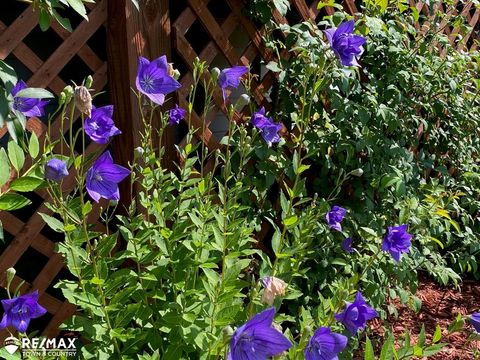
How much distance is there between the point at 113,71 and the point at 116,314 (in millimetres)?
854

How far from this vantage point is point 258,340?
2.98 feet

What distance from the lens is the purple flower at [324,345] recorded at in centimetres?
104

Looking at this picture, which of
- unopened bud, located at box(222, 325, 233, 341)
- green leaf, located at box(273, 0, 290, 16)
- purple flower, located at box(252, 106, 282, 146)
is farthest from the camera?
green leaf, located at box(273, 0, 290, 16)

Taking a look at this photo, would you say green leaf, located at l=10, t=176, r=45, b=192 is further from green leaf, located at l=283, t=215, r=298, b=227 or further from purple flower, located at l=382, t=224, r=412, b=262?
purple flower, located at l=382, t=224, r=412, b=262

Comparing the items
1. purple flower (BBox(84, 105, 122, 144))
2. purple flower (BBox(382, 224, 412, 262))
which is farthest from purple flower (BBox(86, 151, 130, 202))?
purple flower (BBox(382, 224, 412, 262))

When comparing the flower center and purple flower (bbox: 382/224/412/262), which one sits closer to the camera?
the flower center

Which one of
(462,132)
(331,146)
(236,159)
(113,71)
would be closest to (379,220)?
(331,146)

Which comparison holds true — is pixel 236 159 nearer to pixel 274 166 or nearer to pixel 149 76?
pixel 274 166

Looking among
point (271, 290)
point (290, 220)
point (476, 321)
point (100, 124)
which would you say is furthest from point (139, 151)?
point (476, 321)

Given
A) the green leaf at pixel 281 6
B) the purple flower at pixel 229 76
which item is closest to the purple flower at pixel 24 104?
the purple flower at pixel 229 76

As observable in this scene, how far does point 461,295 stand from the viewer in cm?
310

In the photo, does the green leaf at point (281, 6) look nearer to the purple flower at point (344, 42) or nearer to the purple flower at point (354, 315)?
the purple flower at point (344, 42)

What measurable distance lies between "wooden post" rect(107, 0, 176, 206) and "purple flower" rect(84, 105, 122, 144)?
23.6 inches

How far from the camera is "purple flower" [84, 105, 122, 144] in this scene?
1.30 meters
